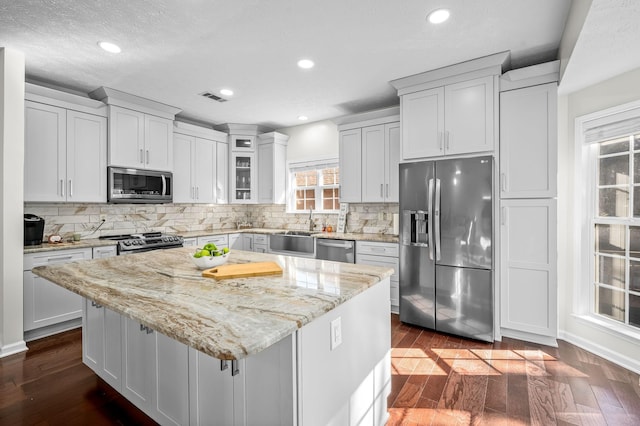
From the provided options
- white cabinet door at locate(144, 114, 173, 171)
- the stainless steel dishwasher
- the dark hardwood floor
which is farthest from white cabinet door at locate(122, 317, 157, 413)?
white cabinet door at locate(144, 114, 173, 171)

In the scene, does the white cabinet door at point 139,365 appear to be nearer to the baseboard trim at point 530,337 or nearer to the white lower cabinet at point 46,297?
the white lower cabinet at point 46,297

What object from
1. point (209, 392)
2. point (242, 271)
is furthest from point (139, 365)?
point (242, 271)

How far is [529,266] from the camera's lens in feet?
9.38

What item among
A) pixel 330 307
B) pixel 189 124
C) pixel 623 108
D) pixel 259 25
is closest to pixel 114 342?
pixel 330 307

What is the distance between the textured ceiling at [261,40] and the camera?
7.02 ft

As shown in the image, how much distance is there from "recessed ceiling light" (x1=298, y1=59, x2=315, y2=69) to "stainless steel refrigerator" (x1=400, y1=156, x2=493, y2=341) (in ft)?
4.52

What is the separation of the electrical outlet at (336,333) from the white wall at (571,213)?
2713 millimetres

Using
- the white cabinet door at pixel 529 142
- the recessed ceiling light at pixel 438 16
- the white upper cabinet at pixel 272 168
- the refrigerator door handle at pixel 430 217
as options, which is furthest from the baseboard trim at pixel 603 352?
the white upper cabinet at pixel 272 168

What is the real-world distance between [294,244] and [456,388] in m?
2.71

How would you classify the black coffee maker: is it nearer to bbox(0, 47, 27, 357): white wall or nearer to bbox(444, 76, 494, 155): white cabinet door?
bbox(0, 47, 27, 357): white wall

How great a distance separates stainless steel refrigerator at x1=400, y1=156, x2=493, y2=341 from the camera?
2881 millimetres

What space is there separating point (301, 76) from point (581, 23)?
2.26 metres

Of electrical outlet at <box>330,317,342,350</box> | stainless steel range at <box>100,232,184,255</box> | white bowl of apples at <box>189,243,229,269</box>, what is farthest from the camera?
stainless steel range at <box>100,232,184,255</box>

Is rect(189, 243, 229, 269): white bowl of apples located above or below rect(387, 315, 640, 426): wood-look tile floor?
above
